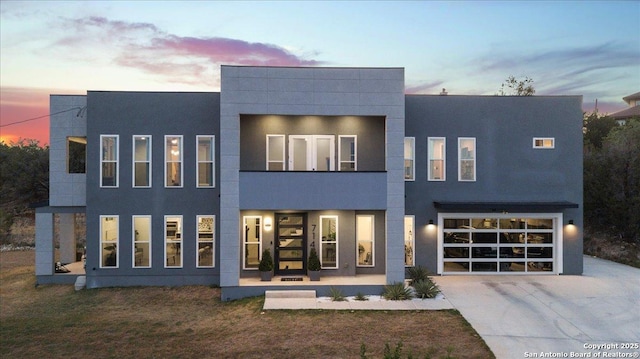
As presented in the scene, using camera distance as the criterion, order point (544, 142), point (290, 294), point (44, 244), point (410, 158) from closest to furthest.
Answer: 1. point (290, 294)
2. point (44, 244)
3. point (410, 158)
4. point (544, 142)

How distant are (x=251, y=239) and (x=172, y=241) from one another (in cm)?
283

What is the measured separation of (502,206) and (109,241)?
1406cm

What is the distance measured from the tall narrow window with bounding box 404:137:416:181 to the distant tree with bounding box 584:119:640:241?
44.9ft

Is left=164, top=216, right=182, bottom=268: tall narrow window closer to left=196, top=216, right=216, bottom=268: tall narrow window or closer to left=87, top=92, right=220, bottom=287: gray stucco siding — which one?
left=87, top=92, right=220, bottom=287: gray stucco siding

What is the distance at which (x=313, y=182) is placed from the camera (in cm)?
1206

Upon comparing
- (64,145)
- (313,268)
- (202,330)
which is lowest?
(202,330)

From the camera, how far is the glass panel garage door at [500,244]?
1434 cm

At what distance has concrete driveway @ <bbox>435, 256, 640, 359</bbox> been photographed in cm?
799

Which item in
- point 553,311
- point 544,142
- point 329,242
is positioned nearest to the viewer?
point 553,311

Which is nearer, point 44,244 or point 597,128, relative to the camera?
point 44,244

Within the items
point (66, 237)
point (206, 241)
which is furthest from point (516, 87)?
point (66, 237)

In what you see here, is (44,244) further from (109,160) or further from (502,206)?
(502,206)

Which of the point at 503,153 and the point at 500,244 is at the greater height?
the point at 503,153

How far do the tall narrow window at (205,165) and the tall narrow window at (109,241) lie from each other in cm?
330
